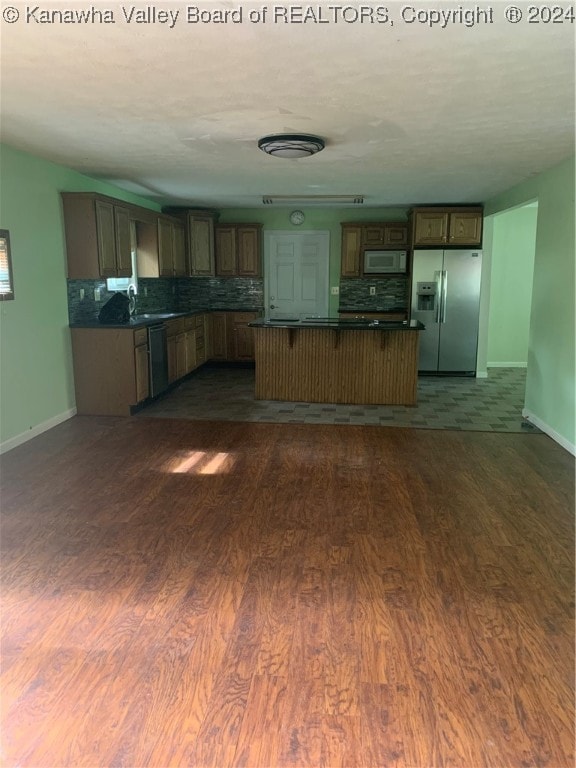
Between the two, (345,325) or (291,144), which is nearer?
(291,144)

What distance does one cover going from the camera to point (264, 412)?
5.66 m

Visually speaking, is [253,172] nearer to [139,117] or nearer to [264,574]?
[139,117]

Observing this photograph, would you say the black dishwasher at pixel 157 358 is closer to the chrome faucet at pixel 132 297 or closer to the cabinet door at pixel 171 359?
the cabinet door at pixel 171 359

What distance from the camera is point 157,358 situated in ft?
19.6

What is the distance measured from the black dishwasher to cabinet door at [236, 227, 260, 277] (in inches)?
94.0

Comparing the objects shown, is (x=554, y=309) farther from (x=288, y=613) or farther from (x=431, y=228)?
(x=288, y=613)

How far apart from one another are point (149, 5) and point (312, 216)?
6276 millimetres

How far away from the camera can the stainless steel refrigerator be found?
7.25 metres

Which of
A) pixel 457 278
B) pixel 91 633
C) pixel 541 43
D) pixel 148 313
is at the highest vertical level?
pixel 541 43

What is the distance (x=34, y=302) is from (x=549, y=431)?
15.2 ft

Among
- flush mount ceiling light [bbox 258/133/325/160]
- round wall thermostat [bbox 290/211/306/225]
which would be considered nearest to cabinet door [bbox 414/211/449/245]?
round wall thermostat [bbox 290/211/306/225]

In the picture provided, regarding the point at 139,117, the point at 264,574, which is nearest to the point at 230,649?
the point at 264,574

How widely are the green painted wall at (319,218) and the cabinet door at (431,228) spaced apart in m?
0.77

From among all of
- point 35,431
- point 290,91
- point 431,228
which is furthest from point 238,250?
point 290,91
